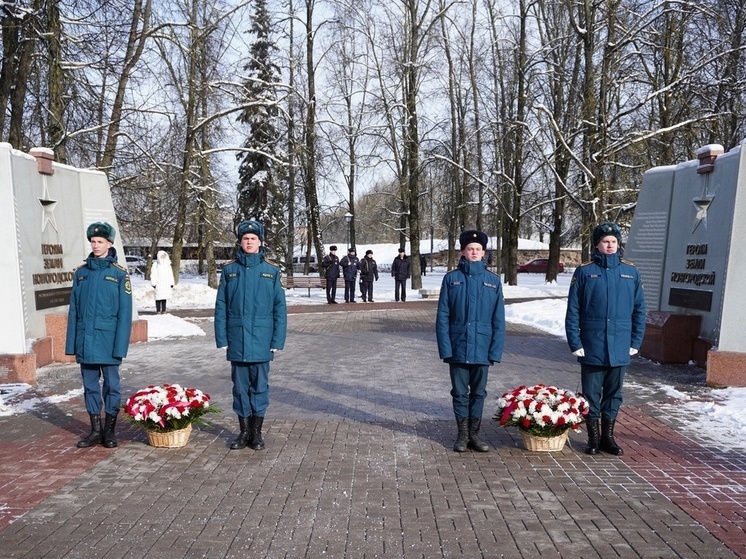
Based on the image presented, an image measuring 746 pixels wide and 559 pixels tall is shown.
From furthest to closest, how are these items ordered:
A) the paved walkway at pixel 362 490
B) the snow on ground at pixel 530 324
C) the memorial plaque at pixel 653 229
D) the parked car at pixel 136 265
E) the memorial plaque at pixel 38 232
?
the parked car at pixel 136 265 → the memorial plaque at pixel 653 229 → the memorial plaque at pixel 38 232 → the snow on ground at pixel 530 324 → the paved walkway at pixel 362 490

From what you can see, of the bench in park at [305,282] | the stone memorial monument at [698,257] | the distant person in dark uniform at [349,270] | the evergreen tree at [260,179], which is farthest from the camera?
the evergreen tree at [260,179]

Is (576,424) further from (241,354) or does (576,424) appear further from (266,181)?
(266,181)

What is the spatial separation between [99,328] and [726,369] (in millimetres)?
7051

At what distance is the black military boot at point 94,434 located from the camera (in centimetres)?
610

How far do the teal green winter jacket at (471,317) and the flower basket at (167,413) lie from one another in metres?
2.18

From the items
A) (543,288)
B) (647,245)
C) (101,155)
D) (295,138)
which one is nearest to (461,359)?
(647,245)

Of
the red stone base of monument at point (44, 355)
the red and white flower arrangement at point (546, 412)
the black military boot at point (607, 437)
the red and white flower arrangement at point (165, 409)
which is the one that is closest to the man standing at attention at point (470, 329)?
the red and white flower arrangement at point (546, 412)

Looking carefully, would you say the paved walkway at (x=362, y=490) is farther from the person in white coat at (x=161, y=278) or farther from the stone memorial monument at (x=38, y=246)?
the person in white coat at (x=161, y=278)

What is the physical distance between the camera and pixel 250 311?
6023mm

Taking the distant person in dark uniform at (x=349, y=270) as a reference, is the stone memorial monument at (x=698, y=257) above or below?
above

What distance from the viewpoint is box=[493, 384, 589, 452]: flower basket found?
18.9ft

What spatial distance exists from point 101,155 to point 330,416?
51.4ft

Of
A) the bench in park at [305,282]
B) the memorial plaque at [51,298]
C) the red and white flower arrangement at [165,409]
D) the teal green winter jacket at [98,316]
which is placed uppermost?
the teal green winter jacket at [98,316]

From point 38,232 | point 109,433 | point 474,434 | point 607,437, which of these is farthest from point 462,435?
point 38,232
